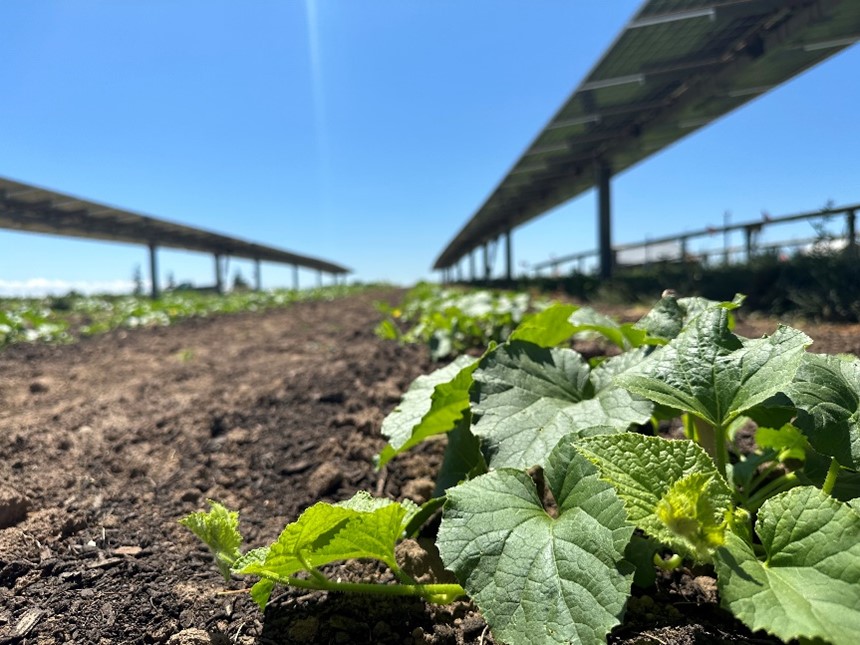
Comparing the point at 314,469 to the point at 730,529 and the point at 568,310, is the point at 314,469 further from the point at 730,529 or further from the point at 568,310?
the point at 730,529

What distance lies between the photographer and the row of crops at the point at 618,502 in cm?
84

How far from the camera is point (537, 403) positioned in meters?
1.36

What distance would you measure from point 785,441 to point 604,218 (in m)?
10.4

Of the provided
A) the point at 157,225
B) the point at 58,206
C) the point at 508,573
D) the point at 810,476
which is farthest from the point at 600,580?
the point at 157,225

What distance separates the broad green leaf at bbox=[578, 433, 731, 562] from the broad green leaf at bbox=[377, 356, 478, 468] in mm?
539

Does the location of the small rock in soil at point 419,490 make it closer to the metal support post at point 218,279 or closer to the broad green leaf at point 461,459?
the broad green leaf at point 461,459

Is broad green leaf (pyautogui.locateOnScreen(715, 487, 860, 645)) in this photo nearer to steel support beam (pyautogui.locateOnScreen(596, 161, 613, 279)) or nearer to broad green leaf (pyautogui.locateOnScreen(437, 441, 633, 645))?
broad green leaf (pyautogui.locateOnScreen(437, 441, 633, 645))

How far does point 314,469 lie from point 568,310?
109 cm

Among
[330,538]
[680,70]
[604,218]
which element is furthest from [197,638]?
[604,218]

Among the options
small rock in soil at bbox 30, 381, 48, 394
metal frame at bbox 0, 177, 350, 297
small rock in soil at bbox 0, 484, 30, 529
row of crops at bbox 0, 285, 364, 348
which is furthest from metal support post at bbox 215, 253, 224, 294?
small rock in soil at bbox 0, 484, 30, 529

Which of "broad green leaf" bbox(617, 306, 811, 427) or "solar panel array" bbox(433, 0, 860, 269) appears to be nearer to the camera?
"broad green leaf" bbox(617, 306, 811, 427)

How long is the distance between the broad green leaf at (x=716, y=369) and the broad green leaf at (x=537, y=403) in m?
0.11

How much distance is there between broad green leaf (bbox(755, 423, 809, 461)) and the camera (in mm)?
1283

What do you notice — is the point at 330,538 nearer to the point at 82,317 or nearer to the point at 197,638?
the point at 197,638
